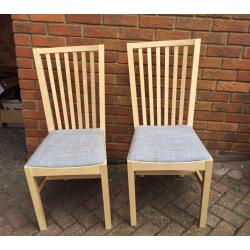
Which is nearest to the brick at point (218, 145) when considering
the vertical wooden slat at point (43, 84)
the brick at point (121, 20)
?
the brick at point (121, 20)

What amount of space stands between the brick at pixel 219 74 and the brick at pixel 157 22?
1.54 feet

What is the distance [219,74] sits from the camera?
2.26m

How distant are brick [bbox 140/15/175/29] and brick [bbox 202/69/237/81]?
47 centimetres

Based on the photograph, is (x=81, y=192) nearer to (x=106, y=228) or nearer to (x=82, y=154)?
(x=106, y=228)

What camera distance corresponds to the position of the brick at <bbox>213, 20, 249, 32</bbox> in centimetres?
208

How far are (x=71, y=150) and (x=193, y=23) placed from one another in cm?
130

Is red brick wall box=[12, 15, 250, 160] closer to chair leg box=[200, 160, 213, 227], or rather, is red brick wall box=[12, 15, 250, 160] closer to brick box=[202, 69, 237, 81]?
brick box=[202, 69, 237, 81]

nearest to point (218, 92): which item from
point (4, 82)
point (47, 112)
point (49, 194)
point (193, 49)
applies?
point (193, 49)

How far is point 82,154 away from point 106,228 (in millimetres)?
561

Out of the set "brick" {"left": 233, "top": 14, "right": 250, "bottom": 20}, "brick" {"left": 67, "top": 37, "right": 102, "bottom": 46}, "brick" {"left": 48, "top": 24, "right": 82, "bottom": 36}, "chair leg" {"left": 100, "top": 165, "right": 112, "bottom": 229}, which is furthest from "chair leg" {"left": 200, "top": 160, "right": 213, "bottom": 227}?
"brick" {"left": 48, "top": 24, "right": 82, "bottom": 36}

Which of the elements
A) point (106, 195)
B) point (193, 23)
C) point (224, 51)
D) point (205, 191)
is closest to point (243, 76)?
point (224, 51)

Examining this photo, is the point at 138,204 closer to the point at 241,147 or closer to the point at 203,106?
the point at 203,106

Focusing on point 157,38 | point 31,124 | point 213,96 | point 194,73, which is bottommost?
point 31,124

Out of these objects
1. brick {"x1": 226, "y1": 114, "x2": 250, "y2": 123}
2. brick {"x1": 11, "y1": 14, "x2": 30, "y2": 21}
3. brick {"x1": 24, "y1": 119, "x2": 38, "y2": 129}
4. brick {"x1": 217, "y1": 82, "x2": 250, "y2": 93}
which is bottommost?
brick {"x1": 24, "y1": 119, "x2": 38, "y2": 129}
